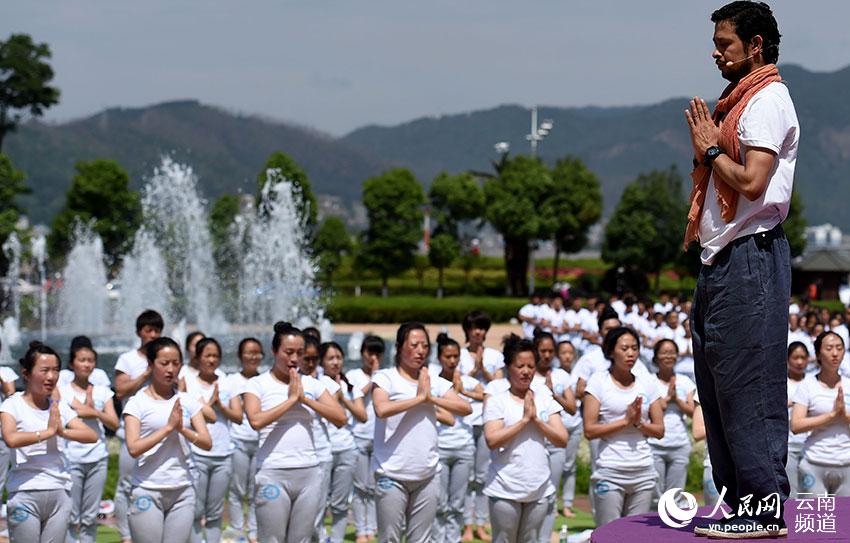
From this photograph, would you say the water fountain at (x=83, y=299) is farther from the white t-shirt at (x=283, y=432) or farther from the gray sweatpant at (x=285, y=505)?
the gray sweatpant at (x=285, y=505)

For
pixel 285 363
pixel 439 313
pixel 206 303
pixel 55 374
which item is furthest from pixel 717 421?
pixel 439 313

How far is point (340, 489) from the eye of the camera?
33.3 ft

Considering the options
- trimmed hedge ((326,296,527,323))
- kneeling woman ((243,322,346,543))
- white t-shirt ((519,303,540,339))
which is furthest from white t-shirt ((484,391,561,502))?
trimmed hedge ((326,296,527,323))

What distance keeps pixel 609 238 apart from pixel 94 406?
153 feet

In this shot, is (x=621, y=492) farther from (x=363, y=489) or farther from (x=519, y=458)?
(x=363, y=489)

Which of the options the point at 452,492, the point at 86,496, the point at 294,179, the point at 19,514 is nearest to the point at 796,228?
the point at 294,179

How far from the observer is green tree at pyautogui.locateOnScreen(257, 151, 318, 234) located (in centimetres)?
4553

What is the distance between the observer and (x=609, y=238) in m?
54.5

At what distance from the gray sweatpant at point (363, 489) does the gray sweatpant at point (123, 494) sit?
183 cm

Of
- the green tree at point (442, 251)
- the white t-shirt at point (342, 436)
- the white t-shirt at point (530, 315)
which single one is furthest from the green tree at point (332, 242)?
the white t-shirt at point (342, 436)

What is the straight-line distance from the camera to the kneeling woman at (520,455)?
25.5 feet

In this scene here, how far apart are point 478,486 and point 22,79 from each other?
5300 centimetres

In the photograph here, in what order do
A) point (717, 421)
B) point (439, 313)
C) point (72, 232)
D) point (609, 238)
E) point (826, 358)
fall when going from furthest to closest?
point (609, 238), point (72, 232), point (439, 313), point (826, 358), point (717, 421)

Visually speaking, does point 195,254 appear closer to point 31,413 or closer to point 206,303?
point 206,303
